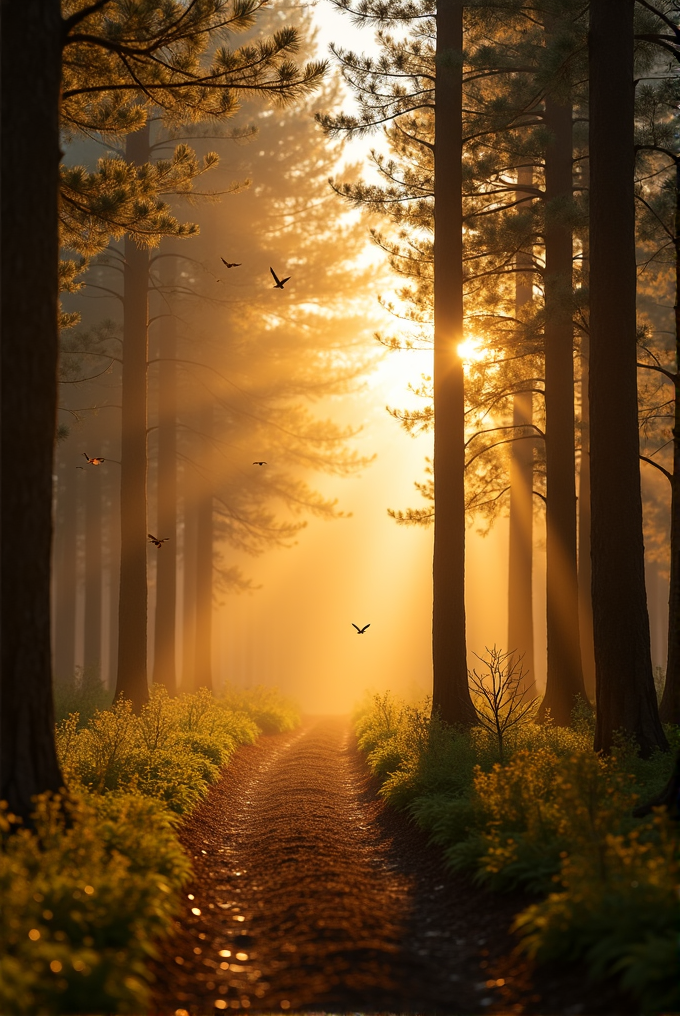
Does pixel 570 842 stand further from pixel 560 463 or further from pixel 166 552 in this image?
pixel 166 552

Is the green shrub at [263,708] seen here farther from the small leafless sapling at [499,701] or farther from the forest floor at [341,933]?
the forest floor at [341,933]

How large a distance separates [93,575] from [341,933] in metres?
27.1

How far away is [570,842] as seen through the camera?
20.3ft

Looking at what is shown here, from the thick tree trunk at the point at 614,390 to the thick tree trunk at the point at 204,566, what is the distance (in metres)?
16.5

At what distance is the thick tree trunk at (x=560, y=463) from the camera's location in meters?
14.0

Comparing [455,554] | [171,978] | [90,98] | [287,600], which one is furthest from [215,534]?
[287,600]

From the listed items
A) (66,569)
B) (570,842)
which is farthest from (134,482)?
(66,569)

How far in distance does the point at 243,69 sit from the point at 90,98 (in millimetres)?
2087

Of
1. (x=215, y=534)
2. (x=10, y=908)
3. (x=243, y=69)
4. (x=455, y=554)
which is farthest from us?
(x=215, y=534)

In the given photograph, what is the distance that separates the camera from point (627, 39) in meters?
9.53

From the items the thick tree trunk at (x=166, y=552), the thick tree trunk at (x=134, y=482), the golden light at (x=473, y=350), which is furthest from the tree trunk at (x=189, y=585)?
the golden light at (x=473, y=350)

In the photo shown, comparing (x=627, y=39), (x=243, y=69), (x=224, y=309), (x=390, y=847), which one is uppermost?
(x=224, y=309)

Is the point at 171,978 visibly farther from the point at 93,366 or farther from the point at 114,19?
the point at 93,366

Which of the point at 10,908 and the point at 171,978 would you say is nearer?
the point at 10,908
